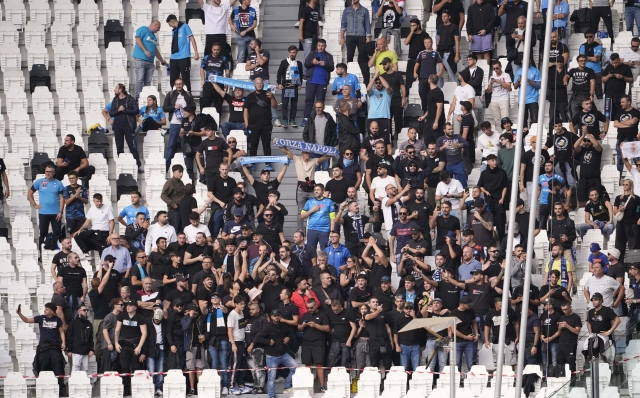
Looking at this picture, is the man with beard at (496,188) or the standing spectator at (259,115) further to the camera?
the standing spectator at (259,115)

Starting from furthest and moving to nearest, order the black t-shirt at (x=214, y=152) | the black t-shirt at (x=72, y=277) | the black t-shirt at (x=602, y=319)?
1. the black t-shirt at (x=214, y=152)
2. the black t-shirt at (x=72, y=277)
3. the black t-shirt at (x=602, y=319)

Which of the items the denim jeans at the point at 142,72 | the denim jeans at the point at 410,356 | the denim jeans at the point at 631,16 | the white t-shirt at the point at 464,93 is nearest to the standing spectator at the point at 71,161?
the denim jeans at the point at 142,72

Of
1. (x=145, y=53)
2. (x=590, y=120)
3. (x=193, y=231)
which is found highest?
(x=145, y=53)

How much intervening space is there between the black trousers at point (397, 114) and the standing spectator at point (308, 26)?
217 centimetres

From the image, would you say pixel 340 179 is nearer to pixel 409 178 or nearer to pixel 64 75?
pixel 409 178

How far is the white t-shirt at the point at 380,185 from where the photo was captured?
80.5ft

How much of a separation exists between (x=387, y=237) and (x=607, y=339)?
4112 mm

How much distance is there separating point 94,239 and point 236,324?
11.4 feet

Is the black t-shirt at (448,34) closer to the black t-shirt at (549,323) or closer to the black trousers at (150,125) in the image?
the black trousers at (150,125)

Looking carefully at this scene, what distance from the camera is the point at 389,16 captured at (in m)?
27.6

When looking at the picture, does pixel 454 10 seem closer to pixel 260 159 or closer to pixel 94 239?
pixel 260 159

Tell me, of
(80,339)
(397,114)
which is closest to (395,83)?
(397,114)

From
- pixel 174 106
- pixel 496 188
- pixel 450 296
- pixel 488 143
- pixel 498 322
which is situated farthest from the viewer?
pixel 174 106

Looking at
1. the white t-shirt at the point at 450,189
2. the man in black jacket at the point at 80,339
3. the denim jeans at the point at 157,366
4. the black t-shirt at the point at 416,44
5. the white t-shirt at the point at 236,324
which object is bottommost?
the denim jeans at the point at 157,366
